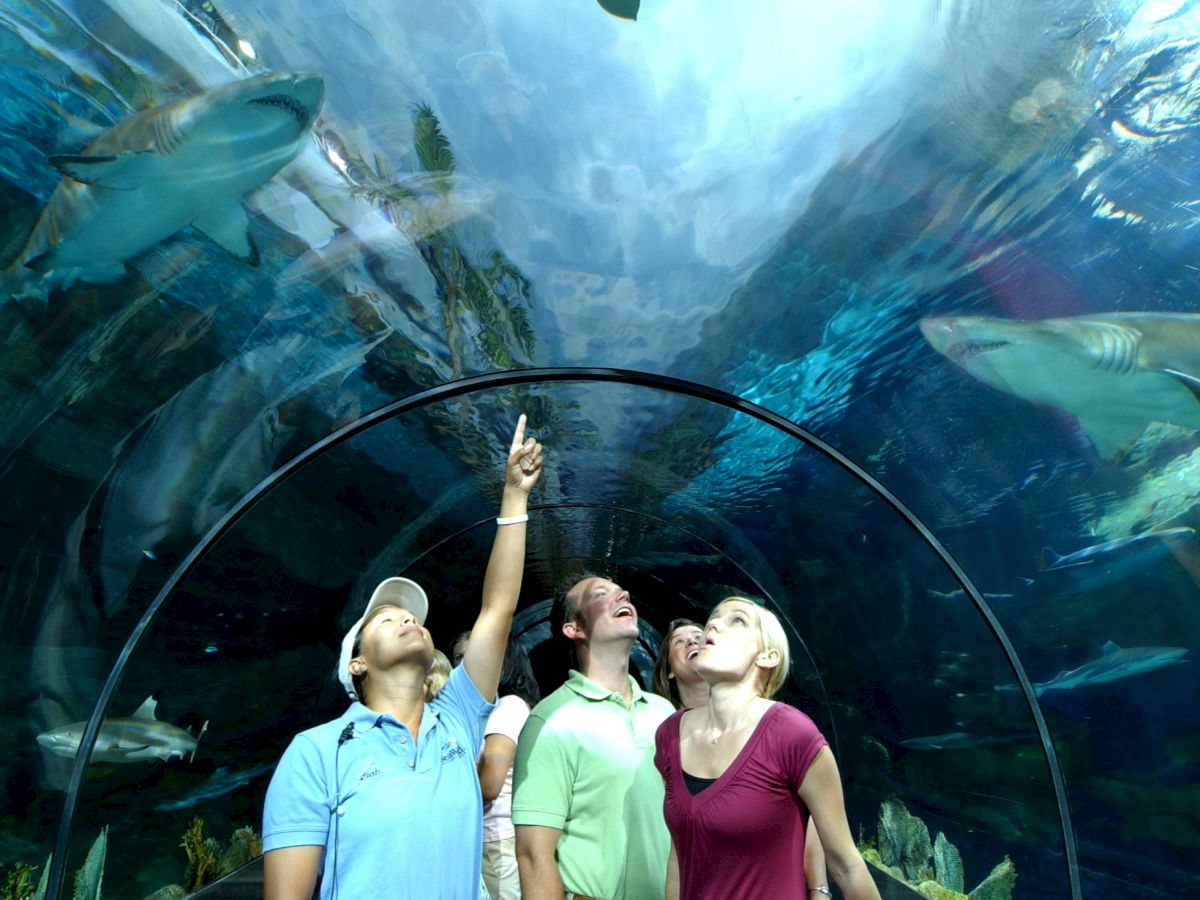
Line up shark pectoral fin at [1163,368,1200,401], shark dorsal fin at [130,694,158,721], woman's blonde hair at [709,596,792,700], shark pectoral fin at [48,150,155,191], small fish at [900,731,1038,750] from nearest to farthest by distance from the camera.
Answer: woman's blonde hair at [709,596,792,700], shark pectoral fin at [48,150,155,191], shark pectoral fin at [1163,368,1200,401], small fish at [900,731,1038,750], shark dorsal fin at [130,694,158,721]

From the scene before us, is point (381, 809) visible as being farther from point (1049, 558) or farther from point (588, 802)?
point (1049, 558)

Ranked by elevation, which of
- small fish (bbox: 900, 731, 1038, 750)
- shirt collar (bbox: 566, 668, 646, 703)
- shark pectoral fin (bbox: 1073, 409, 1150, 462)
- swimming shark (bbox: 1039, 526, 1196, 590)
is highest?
shark pectoral fin (bbox: 1073, 409, 1150, 462)

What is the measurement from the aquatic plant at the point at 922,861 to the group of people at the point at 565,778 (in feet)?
12.9

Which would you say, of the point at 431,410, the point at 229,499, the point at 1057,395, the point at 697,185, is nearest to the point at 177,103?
the point at 697,185

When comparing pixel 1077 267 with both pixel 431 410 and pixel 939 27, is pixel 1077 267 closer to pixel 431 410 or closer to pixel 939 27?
pixel 939 27

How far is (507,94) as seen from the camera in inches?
179

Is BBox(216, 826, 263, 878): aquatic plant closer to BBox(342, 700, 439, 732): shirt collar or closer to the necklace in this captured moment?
BBox(342, 700, 439, 732): shirt collar

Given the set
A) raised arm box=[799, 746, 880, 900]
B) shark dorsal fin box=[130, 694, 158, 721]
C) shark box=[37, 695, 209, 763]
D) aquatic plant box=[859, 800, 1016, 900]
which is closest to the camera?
raised arm box=[799, 746, 880, 900]

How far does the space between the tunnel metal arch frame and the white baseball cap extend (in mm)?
2539

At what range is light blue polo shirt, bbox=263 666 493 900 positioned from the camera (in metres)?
2.80

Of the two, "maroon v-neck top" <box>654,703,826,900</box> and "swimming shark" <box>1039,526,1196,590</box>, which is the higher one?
"swimming shark" <box>1039,526,1196,590</box>

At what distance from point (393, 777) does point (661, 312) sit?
371 centimetres

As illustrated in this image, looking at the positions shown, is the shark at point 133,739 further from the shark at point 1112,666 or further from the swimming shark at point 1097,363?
the shark at point 1112,666

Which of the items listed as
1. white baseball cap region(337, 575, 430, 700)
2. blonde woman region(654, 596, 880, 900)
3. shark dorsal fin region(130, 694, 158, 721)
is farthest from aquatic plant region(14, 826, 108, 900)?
blonde woman region(654, 596, 880, 900)
